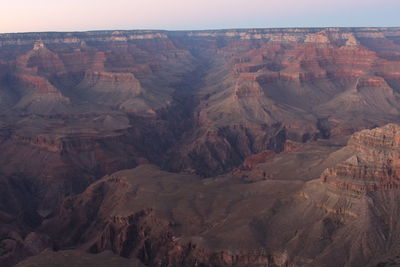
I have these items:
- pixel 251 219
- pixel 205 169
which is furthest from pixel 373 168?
pixel 205 169

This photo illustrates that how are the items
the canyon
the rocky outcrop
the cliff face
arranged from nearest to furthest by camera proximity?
the cliff face → the canyon → the rocky outcrop

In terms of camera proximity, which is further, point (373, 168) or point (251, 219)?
point (373, 168)

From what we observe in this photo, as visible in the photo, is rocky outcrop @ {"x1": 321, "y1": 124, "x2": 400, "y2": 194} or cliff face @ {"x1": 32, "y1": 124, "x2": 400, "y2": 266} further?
rocky outcrop @ {"x1": 321, "y1": 124, "x2": 400, "y2": 194}

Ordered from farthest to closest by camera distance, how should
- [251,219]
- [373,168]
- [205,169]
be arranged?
[205,169], [373,168], [251,219]

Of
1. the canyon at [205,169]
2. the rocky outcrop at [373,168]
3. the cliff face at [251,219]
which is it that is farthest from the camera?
the rocky outcrop at [373,168]

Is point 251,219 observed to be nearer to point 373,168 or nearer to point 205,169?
point 373,168

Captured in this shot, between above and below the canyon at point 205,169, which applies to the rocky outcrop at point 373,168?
above

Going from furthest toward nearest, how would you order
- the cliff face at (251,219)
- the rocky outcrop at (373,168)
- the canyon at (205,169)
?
1. the rocky outcrop at (373,168)
2. the canyon at (205,169)
3. the cliff face at (251,219)

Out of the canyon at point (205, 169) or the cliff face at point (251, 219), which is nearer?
the cliff face at point (251, 219)

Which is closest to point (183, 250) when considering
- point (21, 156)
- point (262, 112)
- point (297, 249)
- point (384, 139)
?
point (297, 249)

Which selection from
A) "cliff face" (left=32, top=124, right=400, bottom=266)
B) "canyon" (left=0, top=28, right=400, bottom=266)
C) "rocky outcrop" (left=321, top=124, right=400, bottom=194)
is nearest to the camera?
"cliff face" (left=32, top=124, right=400, bottom=266)
